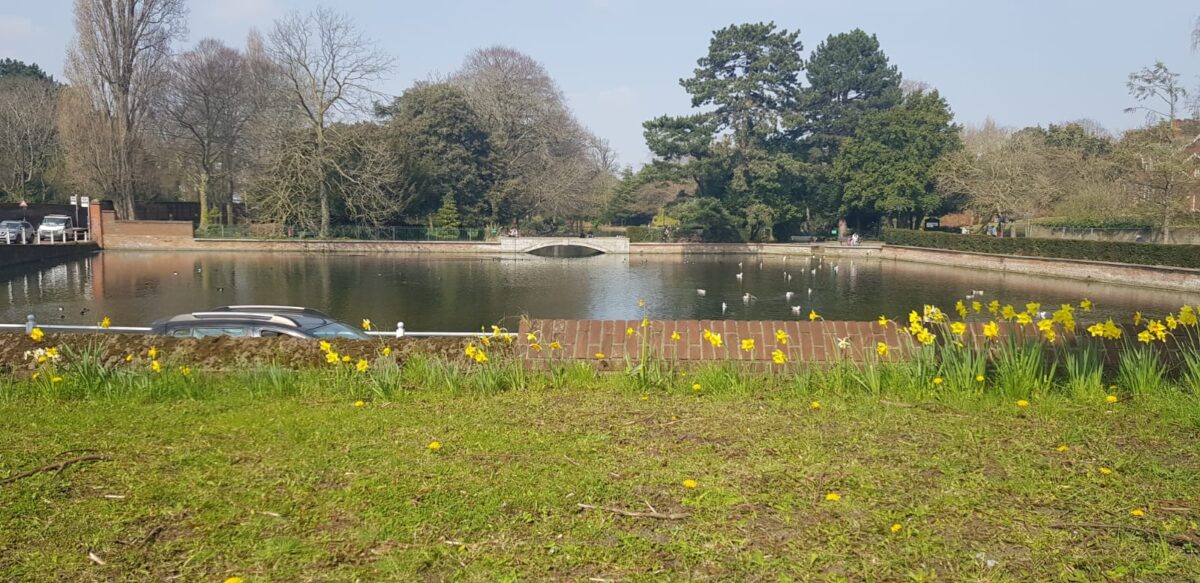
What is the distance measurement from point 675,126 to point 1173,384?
170 ft

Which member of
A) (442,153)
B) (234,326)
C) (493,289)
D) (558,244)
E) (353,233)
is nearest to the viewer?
(234,326)

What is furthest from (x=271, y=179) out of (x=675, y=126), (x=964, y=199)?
(x=964, y=199)

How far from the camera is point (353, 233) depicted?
5381 cm

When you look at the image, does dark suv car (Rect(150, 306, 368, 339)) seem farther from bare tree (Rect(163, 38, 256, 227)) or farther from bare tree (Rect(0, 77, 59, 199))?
bare tree (Rect(0, 77, 59, 199))

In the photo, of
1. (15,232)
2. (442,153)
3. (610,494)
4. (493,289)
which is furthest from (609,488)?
(442,153)

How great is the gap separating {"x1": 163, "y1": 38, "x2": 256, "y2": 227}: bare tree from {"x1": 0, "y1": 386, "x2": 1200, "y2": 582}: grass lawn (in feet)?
191

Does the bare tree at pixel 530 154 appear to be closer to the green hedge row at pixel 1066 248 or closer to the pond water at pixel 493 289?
Result: the pond water at pixel 493 289

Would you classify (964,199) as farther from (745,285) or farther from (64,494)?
(64,494)

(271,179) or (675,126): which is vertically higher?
(675,126)

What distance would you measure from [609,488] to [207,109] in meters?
61.7

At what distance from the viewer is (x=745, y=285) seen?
3278 cm

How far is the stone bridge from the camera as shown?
→ 54.4 metres

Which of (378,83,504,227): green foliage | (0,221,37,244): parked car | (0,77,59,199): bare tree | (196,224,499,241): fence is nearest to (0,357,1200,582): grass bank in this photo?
(0,221,37,244): parked car

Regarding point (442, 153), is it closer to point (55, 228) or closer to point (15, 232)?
point (55, 228)
